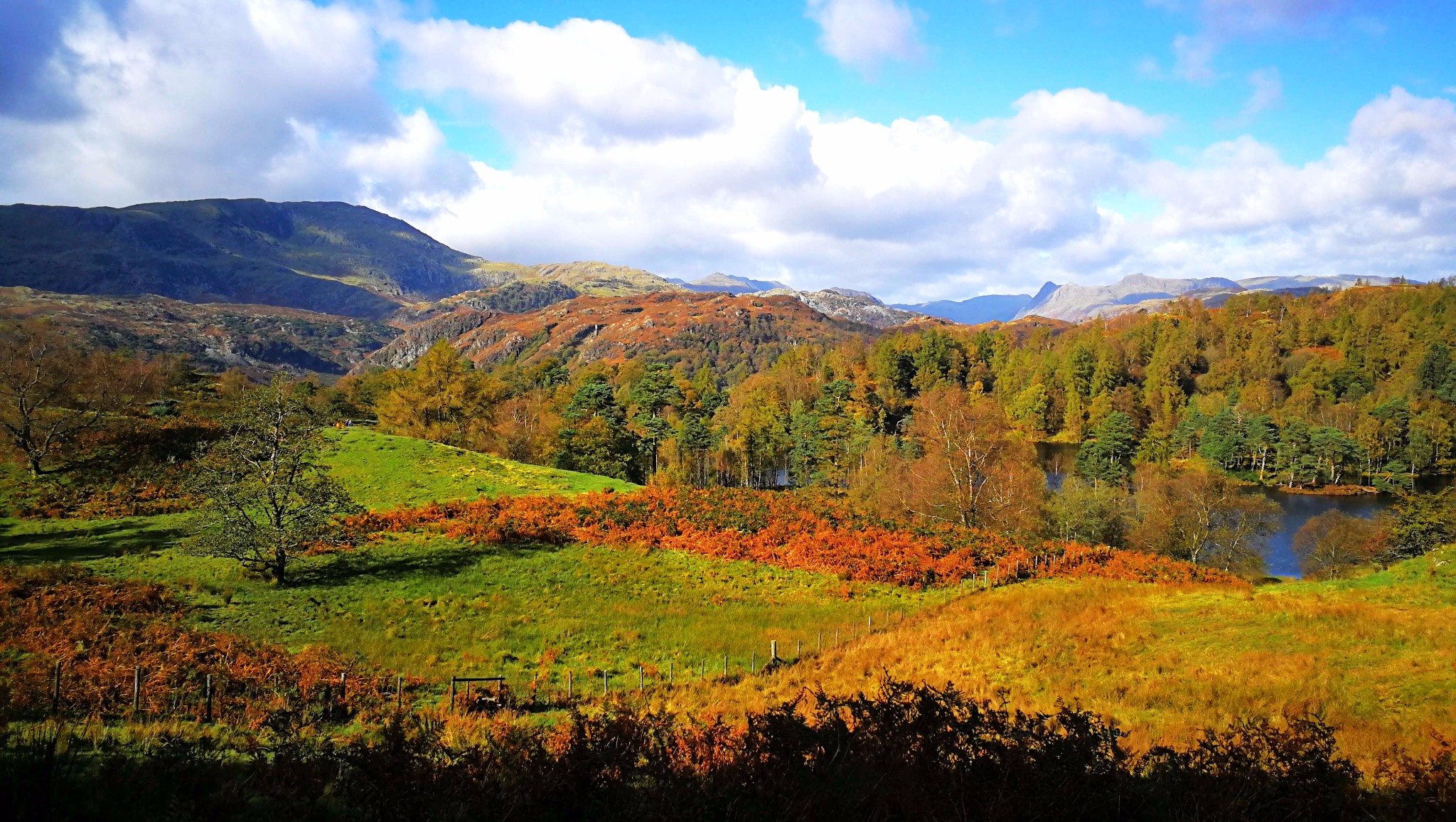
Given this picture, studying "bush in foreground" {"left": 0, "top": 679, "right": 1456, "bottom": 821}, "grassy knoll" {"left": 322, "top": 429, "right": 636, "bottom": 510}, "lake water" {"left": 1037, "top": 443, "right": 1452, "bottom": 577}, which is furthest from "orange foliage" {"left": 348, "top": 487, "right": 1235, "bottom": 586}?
"lake water" {"left": 1037, "top": 443, "right": 1452, "bottom": 577}

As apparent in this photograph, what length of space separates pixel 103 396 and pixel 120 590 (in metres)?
31.0

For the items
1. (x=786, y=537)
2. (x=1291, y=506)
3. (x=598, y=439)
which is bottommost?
(x=1291, y=506)

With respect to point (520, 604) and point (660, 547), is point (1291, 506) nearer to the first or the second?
point (660, 547)

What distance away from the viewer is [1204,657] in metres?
15.2

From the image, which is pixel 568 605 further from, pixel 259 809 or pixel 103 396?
pixel 103 396

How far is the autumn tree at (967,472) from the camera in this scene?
43688mm

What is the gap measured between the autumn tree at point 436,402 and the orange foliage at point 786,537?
28.0 meters

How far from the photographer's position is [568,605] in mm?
22719

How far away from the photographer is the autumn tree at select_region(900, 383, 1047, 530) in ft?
143

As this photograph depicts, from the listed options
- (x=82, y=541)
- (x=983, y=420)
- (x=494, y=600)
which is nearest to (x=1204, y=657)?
(x=494, y=600)

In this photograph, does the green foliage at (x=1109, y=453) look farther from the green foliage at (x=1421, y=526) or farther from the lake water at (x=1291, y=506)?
the green foliage at (x=1421, y=526)

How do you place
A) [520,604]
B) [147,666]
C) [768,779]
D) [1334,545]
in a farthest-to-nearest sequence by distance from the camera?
1. [1334,545]
2. [520,604]
3. [147,666]
4. [768,779]

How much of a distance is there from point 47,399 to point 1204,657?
52822 millimetres

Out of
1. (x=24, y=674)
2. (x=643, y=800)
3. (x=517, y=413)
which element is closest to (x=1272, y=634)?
(x=643, y=800)
